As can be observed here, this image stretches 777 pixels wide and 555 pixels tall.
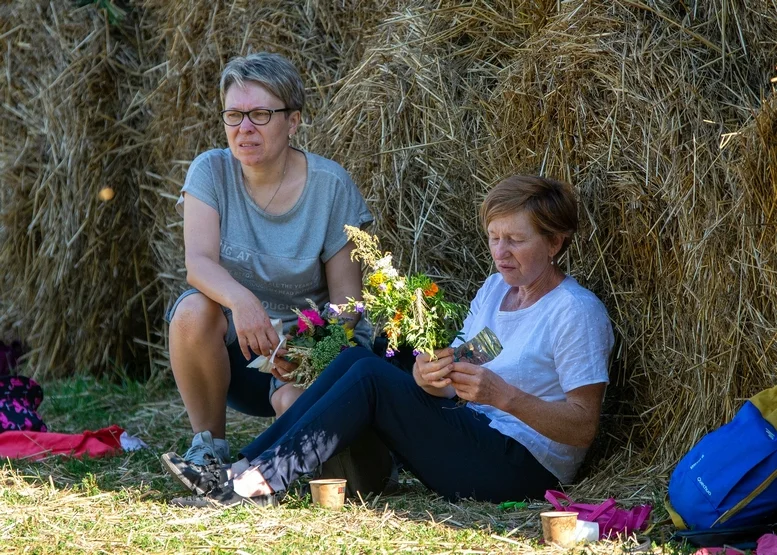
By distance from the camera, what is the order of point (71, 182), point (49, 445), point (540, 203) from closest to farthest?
point (540, 203)
point (49, 445)
point (71, 182)

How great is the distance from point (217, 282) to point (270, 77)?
2.53 ft

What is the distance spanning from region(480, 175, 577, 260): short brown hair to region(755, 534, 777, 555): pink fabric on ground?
1146 mm

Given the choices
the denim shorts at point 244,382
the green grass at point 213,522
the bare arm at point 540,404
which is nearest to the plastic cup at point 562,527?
the green grass at point 213,522

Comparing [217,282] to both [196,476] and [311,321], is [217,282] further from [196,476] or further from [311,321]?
[196,476]

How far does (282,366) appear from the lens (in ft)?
11.8

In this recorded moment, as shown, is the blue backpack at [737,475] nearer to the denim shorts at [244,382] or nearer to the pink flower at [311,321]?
the pink flower at [311,321]

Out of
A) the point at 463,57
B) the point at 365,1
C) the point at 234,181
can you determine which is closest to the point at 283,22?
the point at 365,1

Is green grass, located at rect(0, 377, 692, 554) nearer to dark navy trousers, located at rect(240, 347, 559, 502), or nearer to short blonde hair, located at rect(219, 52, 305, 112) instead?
dark navy trousers, located at rect(240, 347, 559, 502)

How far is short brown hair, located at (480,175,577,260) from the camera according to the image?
3.28 metres

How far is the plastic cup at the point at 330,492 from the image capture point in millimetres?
3137

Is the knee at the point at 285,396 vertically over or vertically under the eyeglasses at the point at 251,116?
under

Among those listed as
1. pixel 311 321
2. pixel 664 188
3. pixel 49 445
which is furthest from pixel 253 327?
pixel 664 188

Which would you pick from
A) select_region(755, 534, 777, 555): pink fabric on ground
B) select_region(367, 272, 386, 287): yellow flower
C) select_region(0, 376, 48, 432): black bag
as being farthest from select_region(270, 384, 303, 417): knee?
select_region(755, 534, 777, 555): pink fabric on ground

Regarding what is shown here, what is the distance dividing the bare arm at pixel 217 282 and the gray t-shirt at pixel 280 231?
63 millimetres
